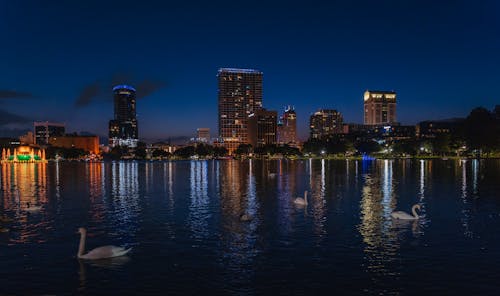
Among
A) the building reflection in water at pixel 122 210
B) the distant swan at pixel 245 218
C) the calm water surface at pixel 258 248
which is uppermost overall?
the distant swan at pixel 245 218

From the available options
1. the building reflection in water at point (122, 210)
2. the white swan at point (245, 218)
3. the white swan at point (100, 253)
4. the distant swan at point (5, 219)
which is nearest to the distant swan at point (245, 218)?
the white swan at point (245, 218)

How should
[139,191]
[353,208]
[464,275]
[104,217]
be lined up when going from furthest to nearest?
1. [139,191]
2. [353,208]
3. [104,217]
4. [464,275]

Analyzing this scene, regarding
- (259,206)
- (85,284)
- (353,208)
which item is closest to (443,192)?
(353,208)

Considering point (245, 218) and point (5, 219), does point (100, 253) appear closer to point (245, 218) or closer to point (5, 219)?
point (245, 218)

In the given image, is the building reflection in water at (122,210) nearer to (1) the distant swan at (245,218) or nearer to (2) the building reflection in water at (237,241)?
(2) the building reflection in water at (237,241)

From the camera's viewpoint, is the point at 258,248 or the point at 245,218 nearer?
the point at 258,248

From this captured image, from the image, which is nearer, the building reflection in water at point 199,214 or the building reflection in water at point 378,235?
the building reflection in water at point 378,235

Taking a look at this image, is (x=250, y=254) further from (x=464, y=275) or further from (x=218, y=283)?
(x=464, y=275)

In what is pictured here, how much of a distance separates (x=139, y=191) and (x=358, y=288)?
125 feet

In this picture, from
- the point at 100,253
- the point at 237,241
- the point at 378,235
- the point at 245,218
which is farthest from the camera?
the point at 245,218

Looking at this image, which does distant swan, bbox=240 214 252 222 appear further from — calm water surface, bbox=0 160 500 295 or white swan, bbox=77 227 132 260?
white swan, bbox=77 227 132 260

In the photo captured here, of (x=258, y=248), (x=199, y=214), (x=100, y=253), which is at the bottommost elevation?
(x=258, y=248)

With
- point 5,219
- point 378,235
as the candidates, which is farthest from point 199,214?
point 5,219

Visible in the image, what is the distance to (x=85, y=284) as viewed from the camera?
16.6 meters
